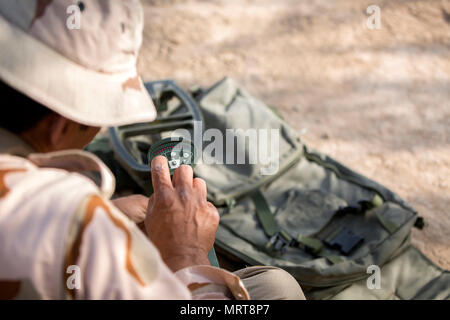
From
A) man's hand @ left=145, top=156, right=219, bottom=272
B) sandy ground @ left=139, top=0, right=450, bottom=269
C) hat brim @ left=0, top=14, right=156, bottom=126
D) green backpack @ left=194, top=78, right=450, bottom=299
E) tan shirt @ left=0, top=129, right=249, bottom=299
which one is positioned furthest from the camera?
sandy ground @ left=139, top=0, right=450, bottom=269

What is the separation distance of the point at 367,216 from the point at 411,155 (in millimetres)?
950

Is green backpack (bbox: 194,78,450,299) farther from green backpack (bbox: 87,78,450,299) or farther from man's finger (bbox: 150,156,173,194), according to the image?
man's finger (bbox: 150,156,173,194)

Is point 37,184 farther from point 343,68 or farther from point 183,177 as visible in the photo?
point 343,68

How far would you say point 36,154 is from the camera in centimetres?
111

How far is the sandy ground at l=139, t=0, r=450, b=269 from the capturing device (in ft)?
10.2

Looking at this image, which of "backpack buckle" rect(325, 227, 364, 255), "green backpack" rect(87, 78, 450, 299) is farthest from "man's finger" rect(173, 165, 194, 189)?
"backpack buckle" rect(325, 227, 364, 255)

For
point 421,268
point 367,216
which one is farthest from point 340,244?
point 421,268

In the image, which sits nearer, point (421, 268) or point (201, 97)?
point (421, 268)

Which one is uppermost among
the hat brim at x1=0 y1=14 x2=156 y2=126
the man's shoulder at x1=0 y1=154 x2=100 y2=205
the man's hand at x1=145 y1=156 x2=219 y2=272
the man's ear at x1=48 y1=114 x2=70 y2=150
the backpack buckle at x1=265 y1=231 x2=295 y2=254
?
the hat brim at x1=0 y1=14 x2=156 y2=126

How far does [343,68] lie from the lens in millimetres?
3729

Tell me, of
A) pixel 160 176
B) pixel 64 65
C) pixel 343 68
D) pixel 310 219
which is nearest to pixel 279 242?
pixel 310 219

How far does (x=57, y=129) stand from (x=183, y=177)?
47 centimetres

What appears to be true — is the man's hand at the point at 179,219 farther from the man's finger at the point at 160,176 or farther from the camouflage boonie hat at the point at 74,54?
the camouflage boonie hat at the point at 74,54
